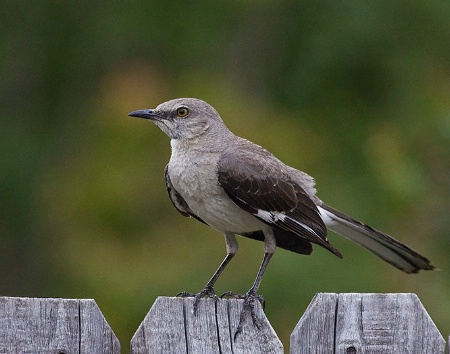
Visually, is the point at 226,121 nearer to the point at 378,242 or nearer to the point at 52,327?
the point at 378,242

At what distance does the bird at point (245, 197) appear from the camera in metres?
5.67

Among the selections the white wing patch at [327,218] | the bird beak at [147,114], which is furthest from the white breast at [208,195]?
the white wing patch at [327,218]

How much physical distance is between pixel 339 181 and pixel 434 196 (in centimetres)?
79

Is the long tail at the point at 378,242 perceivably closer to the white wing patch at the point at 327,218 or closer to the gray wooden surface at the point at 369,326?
the white wing patch at the point at 327,218

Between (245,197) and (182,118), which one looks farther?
(182,118)

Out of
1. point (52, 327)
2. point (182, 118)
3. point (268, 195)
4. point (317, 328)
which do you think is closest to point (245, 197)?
point (268, 195)

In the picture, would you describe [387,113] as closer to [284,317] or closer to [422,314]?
[284,317]

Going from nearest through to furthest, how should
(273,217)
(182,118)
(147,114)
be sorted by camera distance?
(273,217), (147,114), (182,118)

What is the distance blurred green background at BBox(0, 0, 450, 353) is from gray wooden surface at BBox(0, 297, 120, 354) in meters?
3.74

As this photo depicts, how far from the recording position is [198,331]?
389 cm

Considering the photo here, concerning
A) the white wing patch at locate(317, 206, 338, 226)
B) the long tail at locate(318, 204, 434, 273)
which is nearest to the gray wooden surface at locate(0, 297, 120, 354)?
the long tail at locate(318, 204, 434, 273)

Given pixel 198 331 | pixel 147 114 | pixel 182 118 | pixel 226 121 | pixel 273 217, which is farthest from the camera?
pixel 226 121

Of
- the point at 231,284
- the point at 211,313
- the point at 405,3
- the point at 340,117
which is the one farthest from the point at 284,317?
the point at 211,313

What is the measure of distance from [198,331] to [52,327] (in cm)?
58
